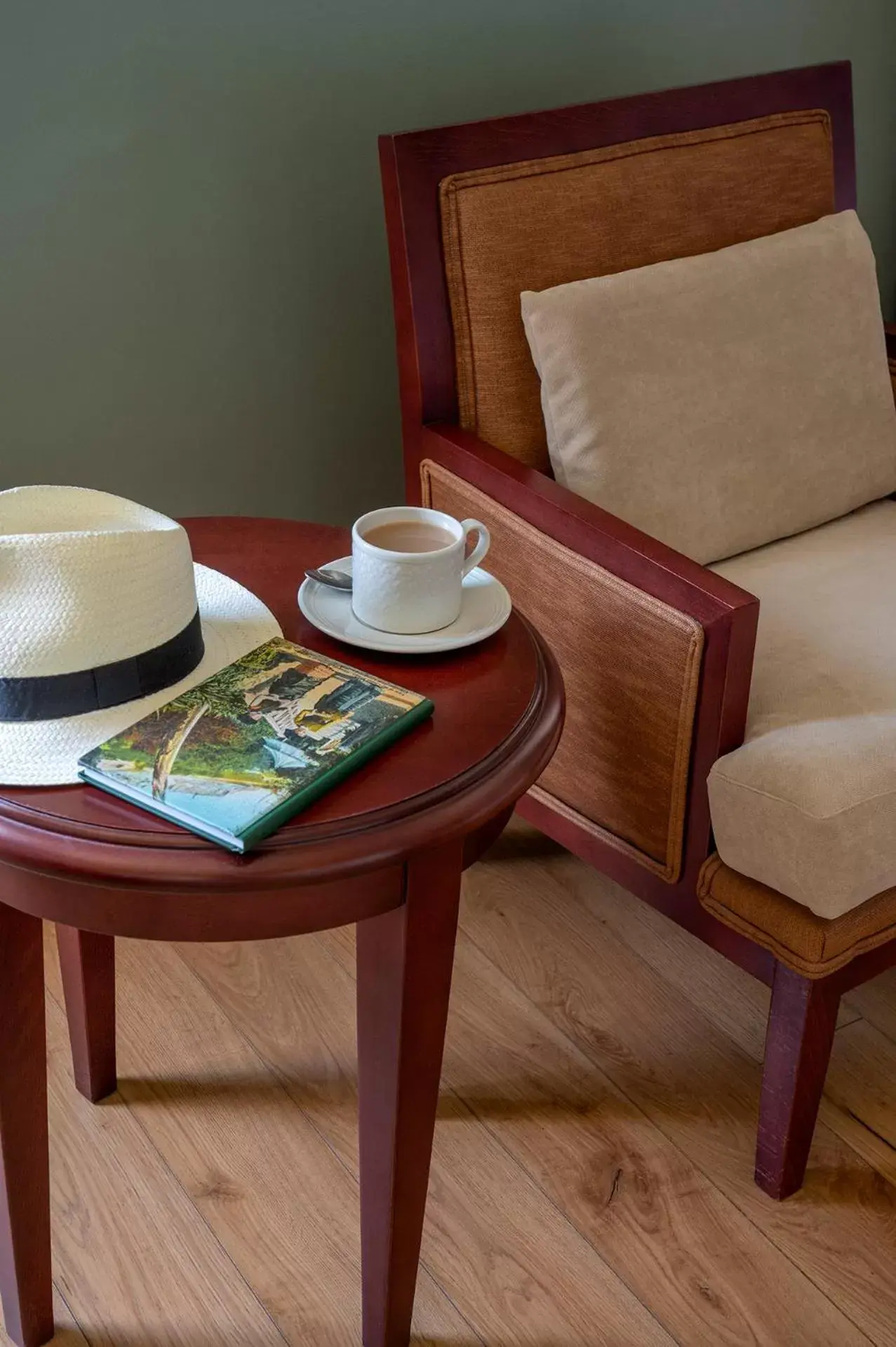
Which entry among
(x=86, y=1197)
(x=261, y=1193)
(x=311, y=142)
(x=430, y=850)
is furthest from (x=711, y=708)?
(x=311, y=142)

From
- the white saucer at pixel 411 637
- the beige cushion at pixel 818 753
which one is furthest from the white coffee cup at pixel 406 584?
the beige cushion at pixel 818 753

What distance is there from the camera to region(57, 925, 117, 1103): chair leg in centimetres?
135

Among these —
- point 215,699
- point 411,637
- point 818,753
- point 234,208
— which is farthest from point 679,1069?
point 234,208

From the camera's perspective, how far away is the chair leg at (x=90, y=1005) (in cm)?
135

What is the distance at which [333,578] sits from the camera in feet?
3.85

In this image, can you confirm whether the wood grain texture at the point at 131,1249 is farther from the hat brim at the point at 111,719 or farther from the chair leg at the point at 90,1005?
the hat brim at the point at 111,719

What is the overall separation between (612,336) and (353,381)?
0.48m

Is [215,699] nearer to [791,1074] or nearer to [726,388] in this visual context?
[791,1074]

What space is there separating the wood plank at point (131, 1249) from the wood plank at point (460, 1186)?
0.16 metres

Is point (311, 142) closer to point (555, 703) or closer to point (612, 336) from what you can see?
point (612, 336)

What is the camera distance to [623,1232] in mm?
1321

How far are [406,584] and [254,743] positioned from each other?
0.66 feet

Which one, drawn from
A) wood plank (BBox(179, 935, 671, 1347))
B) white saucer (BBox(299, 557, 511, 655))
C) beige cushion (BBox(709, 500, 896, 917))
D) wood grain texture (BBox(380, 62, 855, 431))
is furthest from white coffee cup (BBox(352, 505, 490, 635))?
wood plank (BBox(179, 935, 671, 1347))

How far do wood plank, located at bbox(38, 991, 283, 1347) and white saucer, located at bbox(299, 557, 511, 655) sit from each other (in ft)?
2.00
